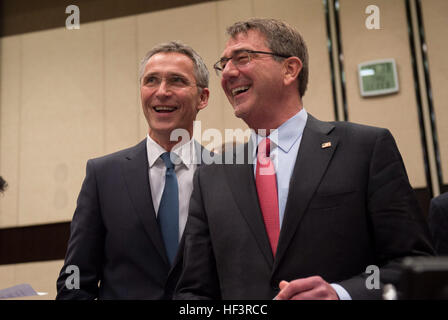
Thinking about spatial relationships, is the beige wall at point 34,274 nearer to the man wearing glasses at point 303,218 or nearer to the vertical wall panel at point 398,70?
the vertical wall panel at point 398,70

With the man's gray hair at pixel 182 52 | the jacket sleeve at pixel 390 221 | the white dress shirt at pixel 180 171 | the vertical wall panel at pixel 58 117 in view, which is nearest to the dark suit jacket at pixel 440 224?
the jacket sleeve at pixel 390 221

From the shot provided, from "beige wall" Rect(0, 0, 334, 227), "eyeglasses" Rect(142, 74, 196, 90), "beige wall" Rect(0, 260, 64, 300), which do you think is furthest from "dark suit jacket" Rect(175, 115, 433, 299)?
"beige wall" Rect(0, 260, 64, 300)

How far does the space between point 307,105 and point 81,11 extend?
7.58 ft

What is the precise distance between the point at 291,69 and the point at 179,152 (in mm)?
583

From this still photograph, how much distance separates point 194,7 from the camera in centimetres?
426

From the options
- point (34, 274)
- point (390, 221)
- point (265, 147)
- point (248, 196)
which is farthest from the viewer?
point (34, 274)

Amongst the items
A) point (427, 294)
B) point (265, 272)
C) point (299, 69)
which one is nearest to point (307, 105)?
point (299, 69)

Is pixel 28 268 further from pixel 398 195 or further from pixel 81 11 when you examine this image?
pixel 398 195

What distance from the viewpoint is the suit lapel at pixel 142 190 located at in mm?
1780

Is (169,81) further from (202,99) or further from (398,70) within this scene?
(398,70)

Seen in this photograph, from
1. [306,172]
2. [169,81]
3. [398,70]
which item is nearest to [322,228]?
[306,172]

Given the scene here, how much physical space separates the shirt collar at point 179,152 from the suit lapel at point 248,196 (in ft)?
1.29

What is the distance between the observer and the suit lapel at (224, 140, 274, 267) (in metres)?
1.42

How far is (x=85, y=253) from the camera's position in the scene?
183 centimetres
